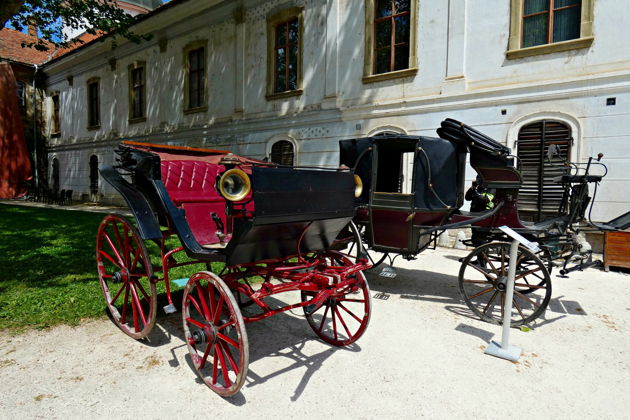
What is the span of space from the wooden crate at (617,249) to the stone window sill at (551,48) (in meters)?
3.77

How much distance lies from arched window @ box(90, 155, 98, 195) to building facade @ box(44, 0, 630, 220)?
3.67 metres

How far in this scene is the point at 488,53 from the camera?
27.1 ft

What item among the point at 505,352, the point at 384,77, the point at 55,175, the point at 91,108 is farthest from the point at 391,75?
the point at 55,175

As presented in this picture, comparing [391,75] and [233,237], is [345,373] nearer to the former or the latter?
[233,237]

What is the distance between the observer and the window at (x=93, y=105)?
62.3 feet

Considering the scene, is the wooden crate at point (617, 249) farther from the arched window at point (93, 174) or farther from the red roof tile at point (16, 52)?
the red roof tile at point (16, 52)

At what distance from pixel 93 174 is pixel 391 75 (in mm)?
16644

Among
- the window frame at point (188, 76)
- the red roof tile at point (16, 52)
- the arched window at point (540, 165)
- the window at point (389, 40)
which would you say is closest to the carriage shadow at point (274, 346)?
the arched window at point (540, 165)

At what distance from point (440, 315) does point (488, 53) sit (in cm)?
656

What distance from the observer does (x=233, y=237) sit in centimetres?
264

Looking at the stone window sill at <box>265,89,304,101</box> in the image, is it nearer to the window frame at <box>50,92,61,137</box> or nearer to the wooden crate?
the wooden crate

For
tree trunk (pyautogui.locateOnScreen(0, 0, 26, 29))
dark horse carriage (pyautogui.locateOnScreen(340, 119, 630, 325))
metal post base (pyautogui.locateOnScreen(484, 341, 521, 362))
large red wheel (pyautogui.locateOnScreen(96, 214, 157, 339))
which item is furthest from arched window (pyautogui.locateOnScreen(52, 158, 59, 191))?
metal post base (pyautogui.locateOnScreen(484, 341, 521, 362))

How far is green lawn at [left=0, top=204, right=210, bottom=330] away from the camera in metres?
3.92

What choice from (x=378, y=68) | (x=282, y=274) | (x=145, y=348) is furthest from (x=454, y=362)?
(x=378, y=68)
